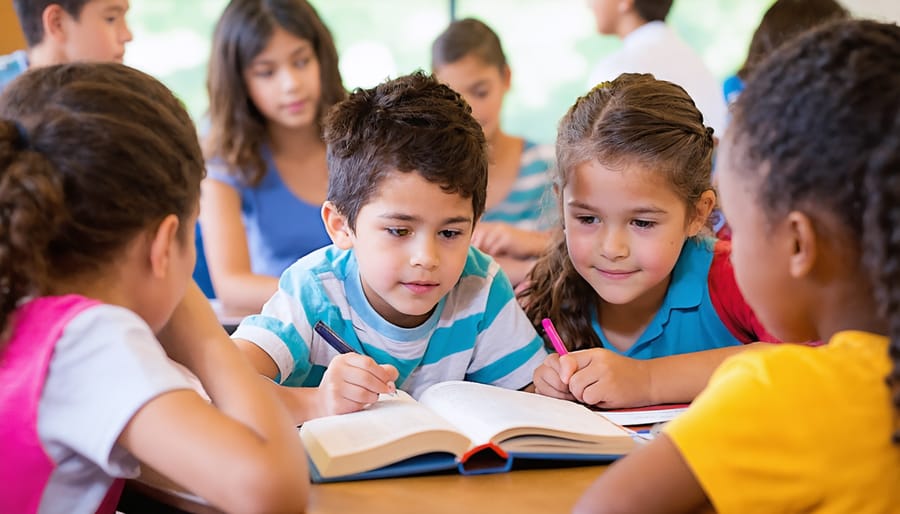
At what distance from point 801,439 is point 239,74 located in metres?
2.03

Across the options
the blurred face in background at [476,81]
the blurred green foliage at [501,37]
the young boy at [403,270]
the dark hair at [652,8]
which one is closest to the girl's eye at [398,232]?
the young boy at [403,270]

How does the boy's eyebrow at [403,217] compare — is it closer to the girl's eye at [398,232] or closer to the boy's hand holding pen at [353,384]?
the girl's eye at [398,232]

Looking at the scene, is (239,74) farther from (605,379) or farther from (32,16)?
(605,379)

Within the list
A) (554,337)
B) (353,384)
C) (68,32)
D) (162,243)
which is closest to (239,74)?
(68,32)

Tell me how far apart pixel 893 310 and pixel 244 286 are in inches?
69.4

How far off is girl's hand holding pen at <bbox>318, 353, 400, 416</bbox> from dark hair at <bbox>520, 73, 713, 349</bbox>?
0.49 m

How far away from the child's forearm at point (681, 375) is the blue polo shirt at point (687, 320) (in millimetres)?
166

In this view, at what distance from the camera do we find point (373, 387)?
1215 mm

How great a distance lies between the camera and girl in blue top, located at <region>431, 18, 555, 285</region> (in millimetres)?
2754

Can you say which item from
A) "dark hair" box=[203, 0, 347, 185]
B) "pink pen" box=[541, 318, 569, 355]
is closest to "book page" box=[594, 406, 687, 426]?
"pink pen" box=[541, 318, 569, 355]

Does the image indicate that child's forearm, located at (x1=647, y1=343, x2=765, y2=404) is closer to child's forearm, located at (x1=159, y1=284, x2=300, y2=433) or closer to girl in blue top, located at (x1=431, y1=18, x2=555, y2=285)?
child's forearm, located at (x1=159, y1=284, x2=300, y2=433)

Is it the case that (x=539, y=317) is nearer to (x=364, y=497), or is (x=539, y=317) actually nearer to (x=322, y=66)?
(x=364, y=497)

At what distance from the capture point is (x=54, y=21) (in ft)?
8.46

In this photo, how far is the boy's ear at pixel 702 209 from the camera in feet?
5.10
